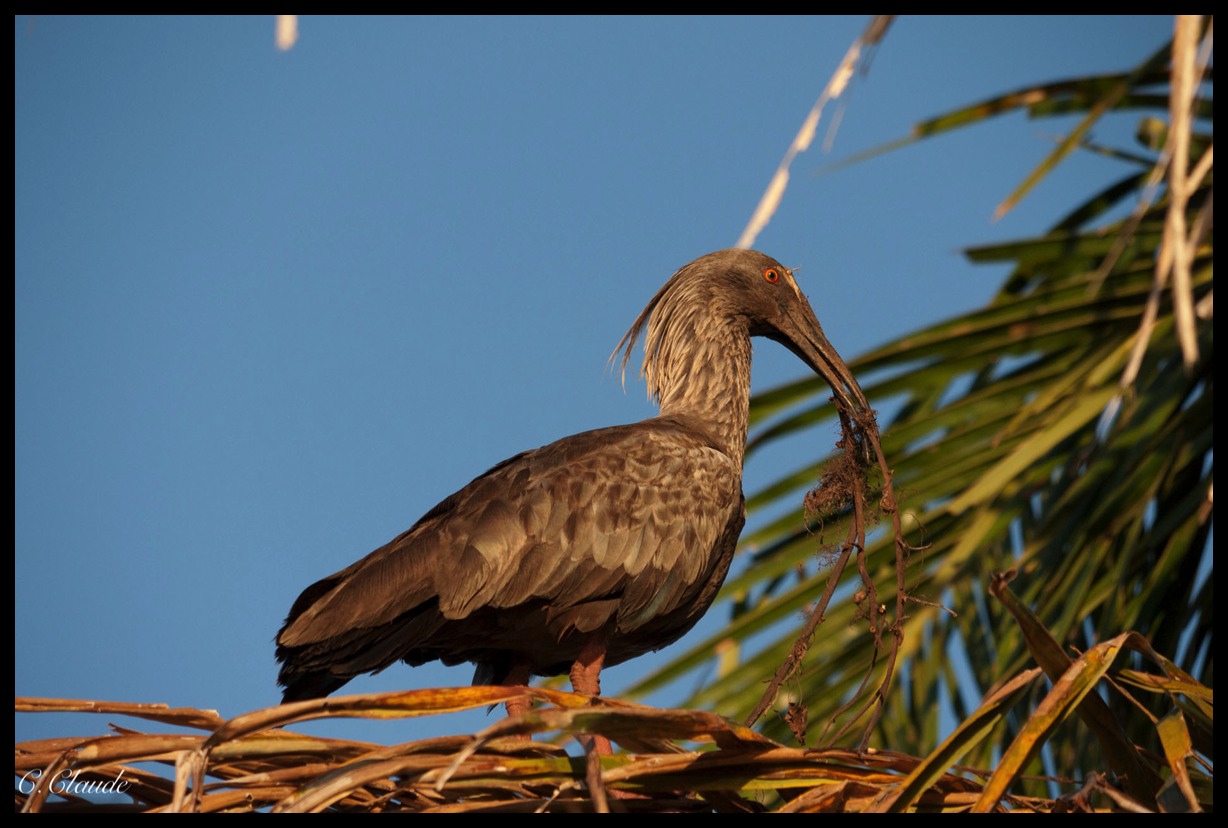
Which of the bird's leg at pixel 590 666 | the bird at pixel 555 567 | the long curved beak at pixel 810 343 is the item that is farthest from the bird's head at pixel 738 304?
the bird's leg at pixel 590 666

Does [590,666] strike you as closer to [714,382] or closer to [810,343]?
[714,382]

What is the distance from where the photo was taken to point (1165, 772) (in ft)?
12.7

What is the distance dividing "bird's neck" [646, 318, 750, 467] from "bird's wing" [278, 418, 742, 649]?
15.3 inches

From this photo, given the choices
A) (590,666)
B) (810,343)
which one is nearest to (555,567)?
(590,666)

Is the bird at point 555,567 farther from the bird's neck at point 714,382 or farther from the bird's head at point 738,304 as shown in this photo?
the bird's head at point 738,304

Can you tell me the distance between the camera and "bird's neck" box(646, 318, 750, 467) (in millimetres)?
6047

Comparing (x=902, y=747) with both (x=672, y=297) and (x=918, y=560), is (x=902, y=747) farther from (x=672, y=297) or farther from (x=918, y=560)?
(x=672, y=297)

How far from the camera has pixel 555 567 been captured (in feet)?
16.6

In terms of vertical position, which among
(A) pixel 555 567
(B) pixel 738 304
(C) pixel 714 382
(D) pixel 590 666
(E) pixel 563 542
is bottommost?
(D) pixel 590 666

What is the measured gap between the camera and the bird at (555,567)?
476 centimetres

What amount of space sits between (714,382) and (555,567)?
1.53m

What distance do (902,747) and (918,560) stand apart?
987 millimetres

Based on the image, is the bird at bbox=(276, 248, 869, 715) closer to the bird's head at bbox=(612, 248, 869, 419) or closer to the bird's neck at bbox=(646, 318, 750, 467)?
the bird's neck at bbox=(646, 318, 750, 467)

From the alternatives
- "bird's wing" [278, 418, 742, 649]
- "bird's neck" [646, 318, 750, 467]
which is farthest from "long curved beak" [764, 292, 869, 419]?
"bird's wing" [278, 418, 742, 649]
